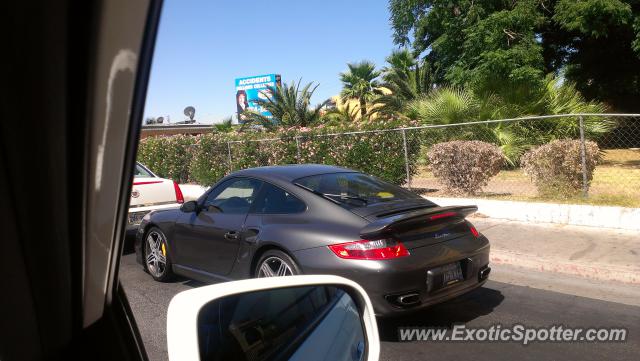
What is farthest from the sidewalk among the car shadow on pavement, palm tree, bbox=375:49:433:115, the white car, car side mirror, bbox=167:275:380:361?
palm tree, bbox=375:49:433:115

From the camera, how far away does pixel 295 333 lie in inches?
83.0

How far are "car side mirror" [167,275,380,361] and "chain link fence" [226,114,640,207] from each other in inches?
302

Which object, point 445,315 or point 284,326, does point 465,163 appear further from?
point 284,326

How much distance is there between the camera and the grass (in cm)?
919

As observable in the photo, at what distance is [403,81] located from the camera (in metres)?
29.8

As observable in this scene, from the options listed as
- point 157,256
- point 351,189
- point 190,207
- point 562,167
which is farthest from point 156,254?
point 562,167

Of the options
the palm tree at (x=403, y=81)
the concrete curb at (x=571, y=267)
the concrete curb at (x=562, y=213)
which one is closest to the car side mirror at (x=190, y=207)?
the concrete curb at (x=571, y=267)

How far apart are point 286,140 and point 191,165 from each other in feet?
19.2

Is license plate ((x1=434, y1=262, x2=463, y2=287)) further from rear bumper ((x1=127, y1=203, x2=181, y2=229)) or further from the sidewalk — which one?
rear bumper ((x1=127, y1=203, x2=181, y2=229))

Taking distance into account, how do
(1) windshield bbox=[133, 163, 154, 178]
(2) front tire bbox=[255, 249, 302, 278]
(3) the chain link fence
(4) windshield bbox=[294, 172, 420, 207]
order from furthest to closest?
(3) the chain link fence → (1) windshield bbox=[133, 163, 154, 178] → (4) windshield bbox=[294, 172, 420, 207] → (2) front tire bbox=[255, 249, 302, 278]

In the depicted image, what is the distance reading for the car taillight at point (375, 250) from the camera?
4.33 m

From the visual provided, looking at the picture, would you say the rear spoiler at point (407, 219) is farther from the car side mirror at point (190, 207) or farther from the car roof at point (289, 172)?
the car side mirror at point (190, 207)

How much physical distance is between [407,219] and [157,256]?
3591mm

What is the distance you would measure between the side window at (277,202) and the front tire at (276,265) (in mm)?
448
